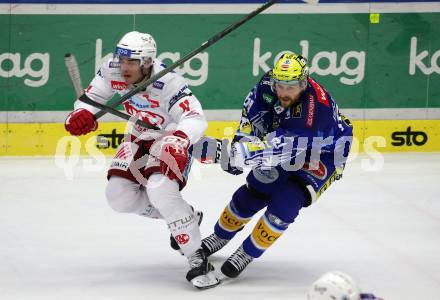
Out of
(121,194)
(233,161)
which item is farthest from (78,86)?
(233,161)

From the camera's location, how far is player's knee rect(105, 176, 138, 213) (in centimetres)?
555

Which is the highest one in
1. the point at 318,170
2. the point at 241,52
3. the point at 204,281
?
the point at 241,52

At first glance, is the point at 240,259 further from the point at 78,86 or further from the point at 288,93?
the point at 78,86

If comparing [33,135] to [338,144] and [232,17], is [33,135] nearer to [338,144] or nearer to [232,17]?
[232,17]

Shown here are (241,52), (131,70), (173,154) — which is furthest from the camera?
(241,52)

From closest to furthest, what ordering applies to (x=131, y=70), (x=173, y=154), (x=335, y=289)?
(x=335, y=289) → (x=173, y=154) → (x=131, y=70)

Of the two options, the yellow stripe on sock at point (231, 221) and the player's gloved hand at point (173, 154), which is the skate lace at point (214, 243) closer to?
the yellow stripe on sock at point (231, 221)

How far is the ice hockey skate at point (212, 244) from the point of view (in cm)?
593

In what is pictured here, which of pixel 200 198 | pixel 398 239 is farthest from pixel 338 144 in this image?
pixel 200 198

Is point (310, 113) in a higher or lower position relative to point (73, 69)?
lower

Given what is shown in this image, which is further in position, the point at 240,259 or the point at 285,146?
the point at 240,259

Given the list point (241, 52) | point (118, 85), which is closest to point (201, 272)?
point (118, 85)

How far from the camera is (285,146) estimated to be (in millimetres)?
5426

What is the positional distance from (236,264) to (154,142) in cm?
72
